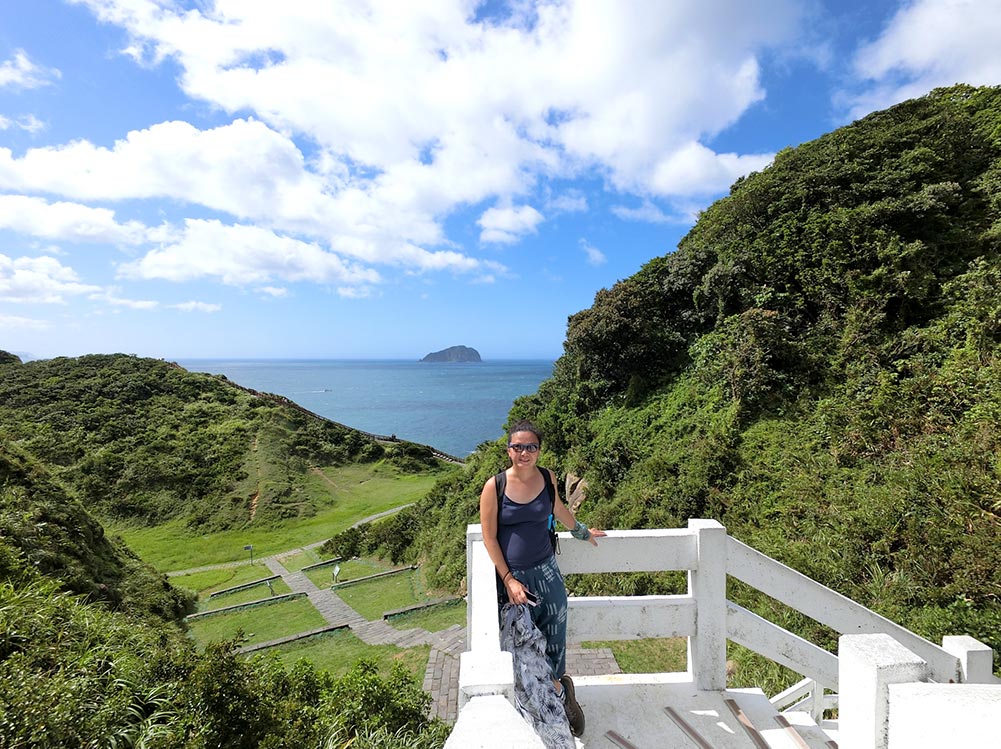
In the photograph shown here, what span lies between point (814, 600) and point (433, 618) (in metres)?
10.5

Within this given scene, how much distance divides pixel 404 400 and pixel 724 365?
130570 millimetres

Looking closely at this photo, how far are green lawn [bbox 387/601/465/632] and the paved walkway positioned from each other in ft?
0.85

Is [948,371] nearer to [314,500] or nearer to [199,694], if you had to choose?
[199,694]

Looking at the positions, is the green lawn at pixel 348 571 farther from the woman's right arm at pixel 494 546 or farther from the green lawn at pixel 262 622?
the woman's right arm at pixel 494 546

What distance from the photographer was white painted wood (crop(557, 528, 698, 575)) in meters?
2.73

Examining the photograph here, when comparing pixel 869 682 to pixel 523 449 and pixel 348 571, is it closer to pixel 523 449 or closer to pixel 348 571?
pixel 523 449

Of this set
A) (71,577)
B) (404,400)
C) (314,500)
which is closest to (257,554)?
(314,500)

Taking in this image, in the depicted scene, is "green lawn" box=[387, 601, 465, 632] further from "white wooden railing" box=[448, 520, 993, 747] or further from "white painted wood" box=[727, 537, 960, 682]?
"white painted wood" box=[727, 537, 960, 682]

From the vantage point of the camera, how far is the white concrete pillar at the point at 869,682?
4.30ft

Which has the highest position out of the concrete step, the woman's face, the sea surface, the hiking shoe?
the woman's face

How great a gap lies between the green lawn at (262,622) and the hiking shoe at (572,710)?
482 inches

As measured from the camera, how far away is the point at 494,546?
238 cm

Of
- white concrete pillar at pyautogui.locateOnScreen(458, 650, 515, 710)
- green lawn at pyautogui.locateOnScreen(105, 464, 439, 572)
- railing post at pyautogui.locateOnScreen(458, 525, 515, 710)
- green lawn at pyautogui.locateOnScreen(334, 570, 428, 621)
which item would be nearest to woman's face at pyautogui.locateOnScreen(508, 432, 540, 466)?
railing post at pyautogui.locateOnScreen(458, 525, 515, 710)

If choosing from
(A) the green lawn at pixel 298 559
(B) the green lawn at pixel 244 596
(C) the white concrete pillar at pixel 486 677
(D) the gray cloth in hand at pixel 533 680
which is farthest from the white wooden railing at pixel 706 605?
(A) the green lawn at pixel 298 559
